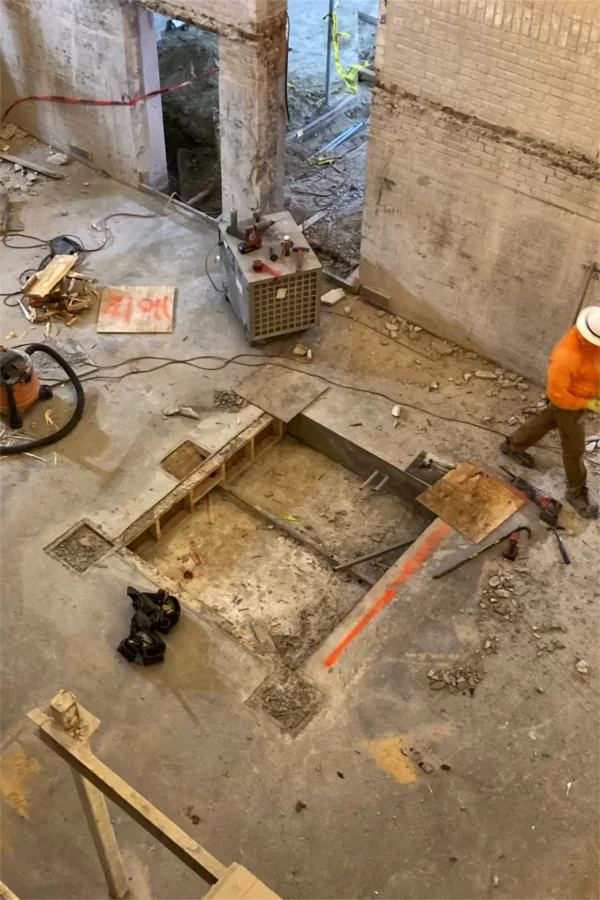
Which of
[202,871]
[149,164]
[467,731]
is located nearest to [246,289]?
[149,164]

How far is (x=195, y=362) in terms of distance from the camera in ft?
22.4

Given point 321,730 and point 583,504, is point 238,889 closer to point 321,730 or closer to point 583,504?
point 321,730

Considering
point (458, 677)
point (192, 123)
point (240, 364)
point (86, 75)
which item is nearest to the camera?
point (458, 677)

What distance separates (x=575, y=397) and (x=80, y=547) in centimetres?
354

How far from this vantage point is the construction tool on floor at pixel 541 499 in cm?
572

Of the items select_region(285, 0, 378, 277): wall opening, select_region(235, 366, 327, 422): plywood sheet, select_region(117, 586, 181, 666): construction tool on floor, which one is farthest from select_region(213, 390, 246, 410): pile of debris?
select_region(285, 0, 378, 277): wall opening

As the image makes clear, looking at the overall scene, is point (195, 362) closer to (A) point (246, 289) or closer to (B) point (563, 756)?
(A) point (246, 289)

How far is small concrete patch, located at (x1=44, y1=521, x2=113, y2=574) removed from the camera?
5406mm

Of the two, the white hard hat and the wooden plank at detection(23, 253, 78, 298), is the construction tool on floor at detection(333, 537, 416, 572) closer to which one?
the white hard hat

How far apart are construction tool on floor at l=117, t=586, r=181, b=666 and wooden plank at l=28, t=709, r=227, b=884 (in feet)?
6.38

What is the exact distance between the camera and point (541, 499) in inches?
229

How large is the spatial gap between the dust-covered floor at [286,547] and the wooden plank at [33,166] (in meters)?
4.54

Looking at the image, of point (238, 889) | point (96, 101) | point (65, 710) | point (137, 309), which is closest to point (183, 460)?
point (137, 309)

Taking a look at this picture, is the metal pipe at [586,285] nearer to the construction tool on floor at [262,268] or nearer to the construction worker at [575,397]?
the construction worker at [575,397]
